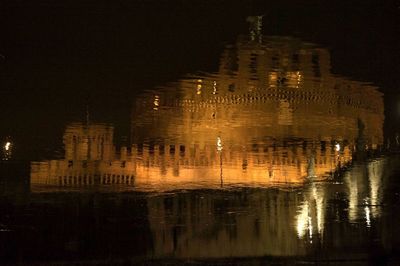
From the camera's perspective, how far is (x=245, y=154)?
22.5 ft

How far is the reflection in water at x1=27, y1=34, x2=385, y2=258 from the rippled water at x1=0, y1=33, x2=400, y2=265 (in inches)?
0.6

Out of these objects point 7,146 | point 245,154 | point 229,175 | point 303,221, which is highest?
point 7,146

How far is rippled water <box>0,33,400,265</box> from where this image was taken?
251 inches

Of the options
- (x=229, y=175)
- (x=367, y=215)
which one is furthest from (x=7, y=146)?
(x=367, y=215)

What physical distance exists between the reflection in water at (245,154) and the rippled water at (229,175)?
15 millimetres

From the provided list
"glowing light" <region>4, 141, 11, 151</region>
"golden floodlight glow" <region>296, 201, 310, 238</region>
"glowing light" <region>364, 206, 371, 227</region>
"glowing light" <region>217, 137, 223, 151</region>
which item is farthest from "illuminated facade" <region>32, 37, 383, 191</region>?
"glowing light" <region>364, 206, 371, 227</region>

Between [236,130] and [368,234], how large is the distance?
7.65 ft

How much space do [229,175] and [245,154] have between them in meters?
0.39

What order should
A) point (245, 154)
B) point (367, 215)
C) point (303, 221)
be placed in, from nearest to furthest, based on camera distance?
point (303, 221), point (367, 215), point (245, 154)

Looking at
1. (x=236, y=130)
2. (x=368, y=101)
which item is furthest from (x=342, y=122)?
(x=236, y=130)

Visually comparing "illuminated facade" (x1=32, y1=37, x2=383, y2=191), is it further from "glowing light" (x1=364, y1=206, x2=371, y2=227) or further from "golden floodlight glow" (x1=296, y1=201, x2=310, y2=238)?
"glowing light" (x1=364, y1=206, x2=371, y2=227)

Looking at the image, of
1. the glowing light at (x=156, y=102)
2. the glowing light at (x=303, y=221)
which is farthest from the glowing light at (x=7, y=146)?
the glowing light at (x=303, y=221)

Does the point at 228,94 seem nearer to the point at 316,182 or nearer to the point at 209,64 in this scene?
the point at 209,64

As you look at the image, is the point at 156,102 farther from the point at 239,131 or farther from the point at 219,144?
the point at 239,131
